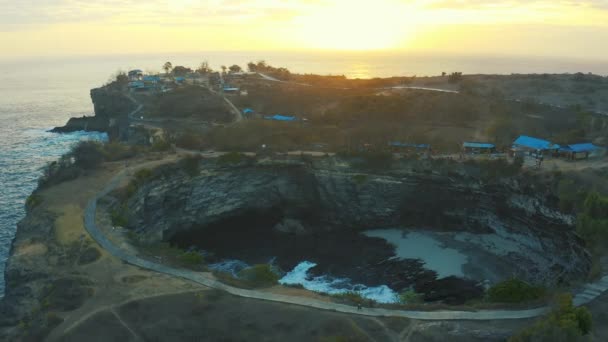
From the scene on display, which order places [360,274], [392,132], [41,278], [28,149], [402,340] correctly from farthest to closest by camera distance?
[28,149] < [392,132] < [360,274] < [41,278] < [402,340]

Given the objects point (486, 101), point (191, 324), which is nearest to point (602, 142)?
point (486, 101)

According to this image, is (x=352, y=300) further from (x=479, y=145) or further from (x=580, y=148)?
(x=580, y=148)

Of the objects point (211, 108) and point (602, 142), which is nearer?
point (602, 142)

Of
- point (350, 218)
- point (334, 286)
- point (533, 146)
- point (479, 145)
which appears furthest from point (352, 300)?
point (533, 146)

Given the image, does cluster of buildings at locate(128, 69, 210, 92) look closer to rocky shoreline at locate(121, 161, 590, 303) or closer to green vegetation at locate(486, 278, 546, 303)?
rocky shoreline at locate(121, 161, 590, 303)

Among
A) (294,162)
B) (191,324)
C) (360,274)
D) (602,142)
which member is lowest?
(360,274)

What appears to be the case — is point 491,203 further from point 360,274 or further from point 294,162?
point 294,162
